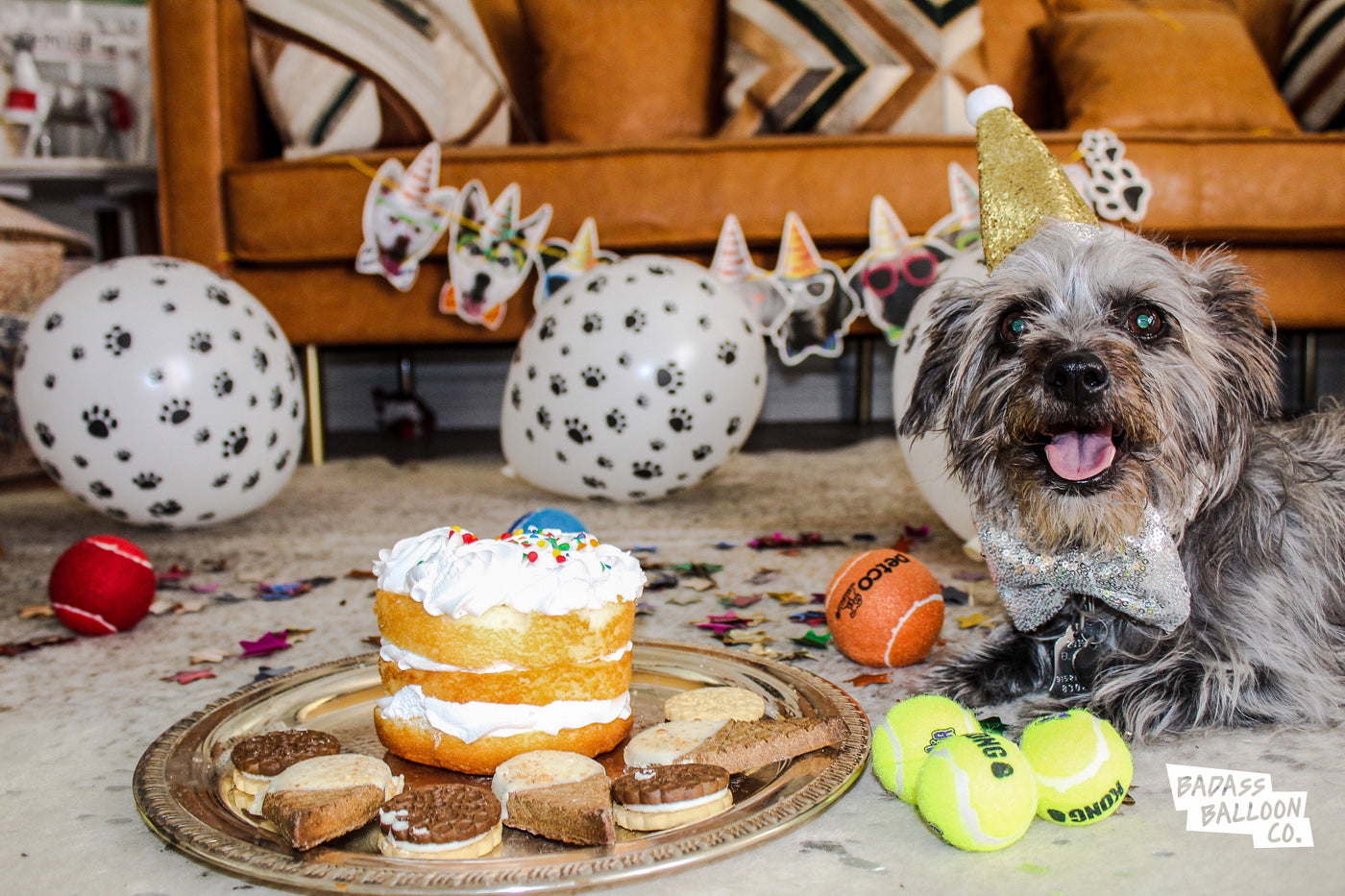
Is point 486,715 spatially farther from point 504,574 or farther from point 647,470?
point 647,470


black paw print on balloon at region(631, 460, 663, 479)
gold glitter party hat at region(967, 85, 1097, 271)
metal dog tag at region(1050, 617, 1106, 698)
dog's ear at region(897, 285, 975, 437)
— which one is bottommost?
black paw print on balloon at region(631, 460, 663, 479)

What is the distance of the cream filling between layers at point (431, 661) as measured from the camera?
1.15m

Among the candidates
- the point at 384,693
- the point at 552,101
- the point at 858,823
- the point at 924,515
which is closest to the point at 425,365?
the point at 552,101

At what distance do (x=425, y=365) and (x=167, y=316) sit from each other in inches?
96.6

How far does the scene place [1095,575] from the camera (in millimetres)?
1299

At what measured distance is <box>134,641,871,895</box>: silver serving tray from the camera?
86 cm

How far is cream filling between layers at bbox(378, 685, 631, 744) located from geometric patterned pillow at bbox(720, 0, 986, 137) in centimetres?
265

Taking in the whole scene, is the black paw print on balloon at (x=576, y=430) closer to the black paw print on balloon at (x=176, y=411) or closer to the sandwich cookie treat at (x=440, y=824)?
the black paw print on balloon at (x=176, y=411)

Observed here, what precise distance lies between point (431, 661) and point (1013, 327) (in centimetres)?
82

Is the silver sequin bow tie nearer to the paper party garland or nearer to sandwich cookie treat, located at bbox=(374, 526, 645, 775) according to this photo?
sandwich cookie treat, located at bbox=(374, 526, 645, 775)

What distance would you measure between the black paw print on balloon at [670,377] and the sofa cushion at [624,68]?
4.19 feet

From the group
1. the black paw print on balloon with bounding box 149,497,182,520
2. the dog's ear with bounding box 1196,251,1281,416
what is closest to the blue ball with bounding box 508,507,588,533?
the black paw print on balloon with bounding box 149,497,182,520

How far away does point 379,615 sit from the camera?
47.5 inches

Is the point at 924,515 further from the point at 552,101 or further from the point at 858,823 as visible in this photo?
Result: the point at 552,101
